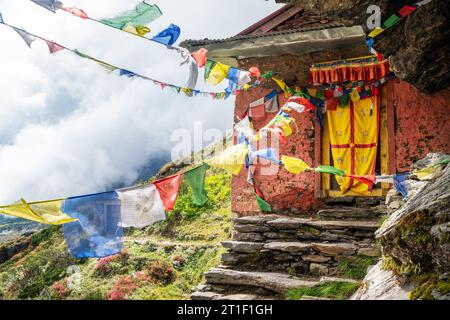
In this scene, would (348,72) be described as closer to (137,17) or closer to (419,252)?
(137,17)

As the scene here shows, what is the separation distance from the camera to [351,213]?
9688 millimetres

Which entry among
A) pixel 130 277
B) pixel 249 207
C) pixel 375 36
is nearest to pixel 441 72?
pixel 375 36

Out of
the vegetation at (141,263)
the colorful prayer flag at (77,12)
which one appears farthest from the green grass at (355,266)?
the colorful prayer flag at (77,12)

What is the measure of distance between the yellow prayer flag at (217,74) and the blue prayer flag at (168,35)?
5.58 feet

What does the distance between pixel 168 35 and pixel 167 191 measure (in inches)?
115

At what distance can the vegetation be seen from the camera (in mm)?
12938

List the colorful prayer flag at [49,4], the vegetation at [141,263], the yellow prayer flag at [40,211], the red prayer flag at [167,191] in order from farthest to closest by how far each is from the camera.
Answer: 1. the vegetation at [141,263]
2. the colorful prayer flag at [49,4]
3. the red prayer flag at [167,191]
4. the yellow prayer flag at [40,211]

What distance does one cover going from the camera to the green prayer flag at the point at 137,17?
22.7 ft

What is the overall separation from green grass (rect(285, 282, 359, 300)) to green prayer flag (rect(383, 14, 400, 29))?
4526mm

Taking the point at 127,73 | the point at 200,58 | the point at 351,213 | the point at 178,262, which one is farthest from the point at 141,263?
the point at 127,73

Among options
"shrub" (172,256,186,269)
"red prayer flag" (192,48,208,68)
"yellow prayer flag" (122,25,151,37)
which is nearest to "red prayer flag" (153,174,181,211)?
"yellow prayer flag" (122,25,151,37)

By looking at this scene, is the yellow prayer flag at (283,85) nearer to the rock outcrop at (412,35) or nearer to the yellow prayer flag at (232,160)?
the rock outcrop at (412,35)

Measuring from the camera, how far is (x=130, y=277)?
43.5 feet

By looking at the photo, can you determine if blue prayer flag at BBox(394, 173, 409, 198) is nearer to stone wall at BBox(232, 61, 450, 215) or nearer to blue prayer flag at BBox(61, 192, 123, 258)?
stone wall at BBox(232, 61, 450, 215)
